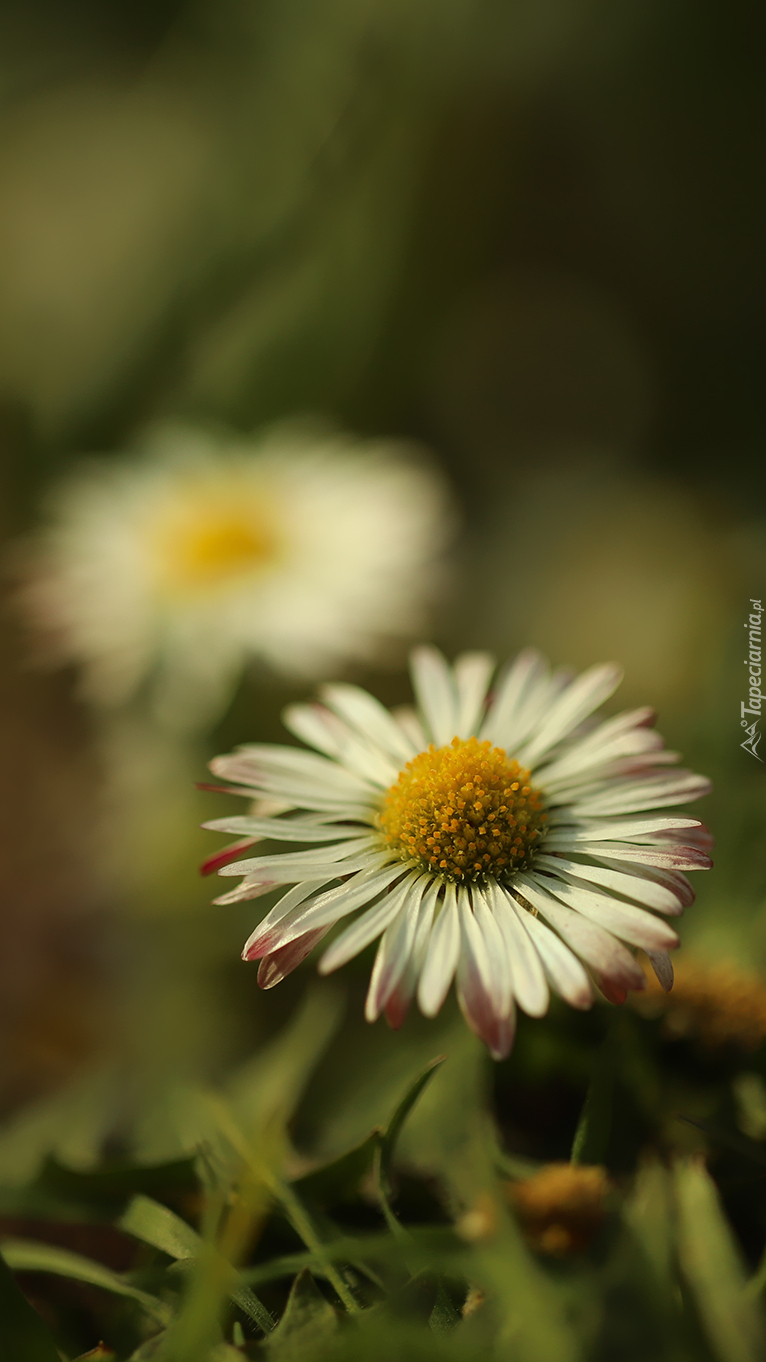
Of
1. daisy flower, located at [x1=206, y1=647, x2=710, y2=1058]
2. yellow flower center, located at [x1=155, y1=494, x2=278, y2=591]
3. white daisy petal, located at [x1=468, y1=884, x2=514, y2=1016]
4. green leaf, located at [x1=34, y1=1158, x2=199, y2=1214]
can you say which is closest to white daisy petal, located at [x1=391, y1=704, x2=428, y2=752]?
daisy flower, located at [x1=206, y1=647, x2=710, y2=1058]

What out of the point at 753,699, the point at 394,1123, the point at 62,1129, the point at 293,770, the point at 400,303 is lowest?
the point at 62,1129

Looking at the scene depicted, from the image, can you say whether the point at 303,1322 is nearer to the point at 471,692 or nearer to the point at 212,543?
the point at 471,692

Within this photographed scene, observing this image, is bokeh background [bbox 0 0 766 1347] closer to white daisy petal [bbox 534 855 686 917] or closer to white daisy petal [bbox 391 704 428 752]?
white daisy petal [bbox 391 704 428 752]

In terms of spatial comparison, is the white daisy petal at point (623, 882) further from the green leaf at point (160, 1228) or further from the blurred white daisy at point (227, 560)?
the blurred white daisy at point (227, 560)

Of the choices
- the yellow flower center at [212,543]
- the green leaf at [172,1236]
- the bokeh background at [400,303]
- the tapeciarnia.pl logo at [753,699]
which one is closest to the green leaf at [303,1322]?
the green leaf at [172,1236]

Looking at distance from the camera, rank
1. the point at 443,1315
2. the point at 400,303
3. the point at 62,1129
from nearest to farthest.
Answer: the point at 443,1315
the point at 62,1129
the point at 400,303

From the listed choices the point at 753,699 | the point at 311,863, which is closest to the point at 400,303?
the point at 753,699

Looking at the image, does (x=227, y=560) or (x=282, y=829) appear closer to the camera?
(x=282, y=829)
